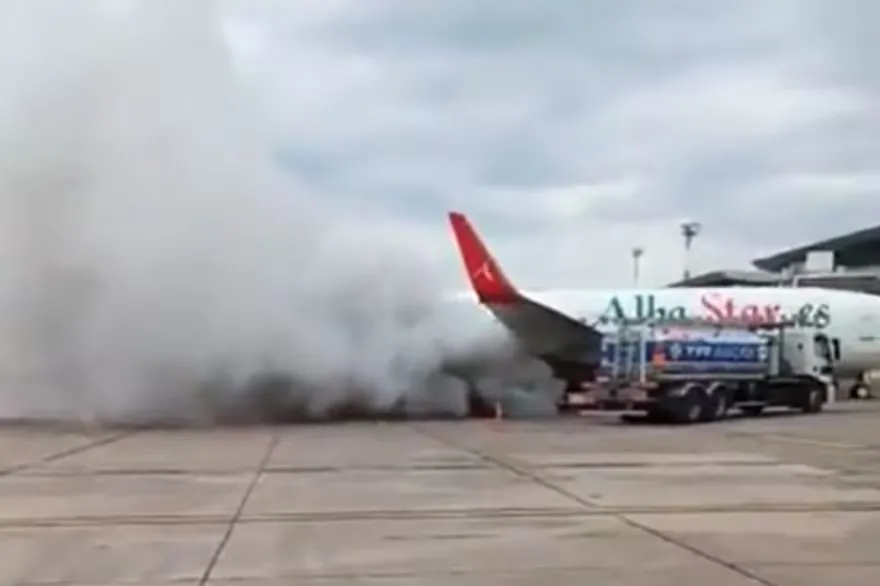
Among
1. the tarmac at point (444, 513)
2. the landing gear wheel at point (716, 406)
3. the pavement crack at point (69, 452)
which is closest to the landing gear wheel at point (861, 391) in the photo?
the landing gear wheel at point (716, 406)

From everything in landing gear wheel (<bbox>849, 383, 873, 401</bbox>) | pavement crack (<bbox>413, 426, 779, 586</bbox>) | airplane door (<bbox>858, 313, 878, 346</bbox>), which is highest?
airplane door (<bbox>858, 313, 878, 346</bbox>)

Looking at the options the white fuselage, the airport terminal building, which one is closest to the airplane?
the white fuselage

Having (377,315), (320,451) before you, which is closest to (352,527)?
(320,451)

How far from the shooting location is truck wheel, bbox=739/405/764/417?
115 ft

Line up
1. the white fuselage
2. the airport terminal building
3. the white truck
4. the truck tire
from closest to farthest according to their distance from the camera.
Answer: the truck tire, the white truck, the white fuselage, the airport terminal building

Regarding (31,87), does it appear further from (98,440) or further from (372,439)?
(372,439)

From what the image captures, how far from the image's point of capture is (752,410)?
35.7 metres

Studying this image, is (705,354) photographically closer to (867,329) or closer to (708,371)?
(708,371)

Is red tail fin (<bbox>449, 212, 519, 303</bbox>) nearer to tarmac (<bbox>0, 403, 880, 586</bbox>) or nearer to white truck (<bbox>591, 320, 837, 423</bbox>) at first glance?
white truck (<bbox>591, 320, 837, 423</bbox>)

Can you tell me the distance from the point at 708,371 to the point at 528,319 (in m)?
6.37

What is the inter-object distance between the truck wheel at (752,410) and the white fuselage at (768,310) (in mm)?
5868

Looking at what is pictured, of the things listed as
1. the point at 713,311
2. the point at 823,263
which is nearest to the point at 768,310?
the point at 713,311

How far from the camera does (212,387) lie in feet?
104

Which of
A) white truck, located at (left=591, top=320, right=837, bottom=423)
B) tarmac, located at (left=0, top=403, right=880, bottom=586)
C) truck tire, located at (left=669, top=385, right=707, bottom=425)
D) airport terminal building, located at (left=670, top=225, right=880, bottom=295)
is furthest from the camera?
airport terminal building, located at (left=670, top=225, right=880, bottom=295)
